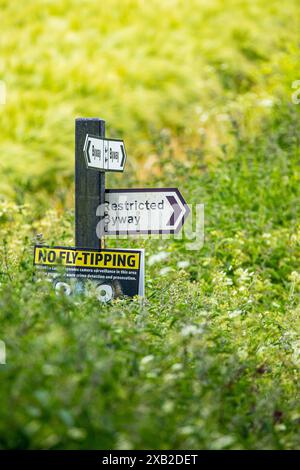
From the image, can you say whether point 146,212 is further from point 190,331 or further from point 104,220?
point 190,331

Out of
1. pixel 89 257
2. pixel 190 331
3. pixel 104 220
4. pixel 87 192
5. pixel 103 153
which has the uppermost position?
pixel 103 153

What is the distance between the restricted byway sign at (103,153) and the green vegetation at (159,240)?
16.7 inches

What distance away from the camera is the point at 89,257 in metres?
3.65

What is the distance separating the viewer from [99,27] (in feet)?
31.5

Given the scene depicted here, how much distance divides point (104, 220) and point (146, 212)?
19 cm

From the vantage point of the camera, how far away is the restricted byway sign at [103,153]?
367cm

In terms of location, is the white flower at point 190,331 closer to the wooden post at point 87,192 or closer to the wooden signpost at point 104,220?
the wooden signpost at point 104,220

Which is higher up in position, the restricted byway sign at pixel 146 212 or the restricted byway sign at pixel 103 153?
the restricted byway sign at pixel 103 153

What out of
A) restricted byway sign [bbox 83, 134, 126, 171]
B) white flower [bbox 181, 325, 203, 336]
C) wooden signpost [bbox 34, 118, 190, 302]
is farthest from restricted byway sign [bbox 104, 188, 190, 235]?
white flower [bbox 181, 325, 203, 336]

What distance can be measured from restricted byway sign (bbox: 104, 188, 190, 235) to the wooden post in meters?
0.06

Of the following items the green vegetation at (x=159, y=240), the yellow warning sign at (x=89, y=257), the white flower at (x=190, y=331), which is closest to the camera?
the green vegetation at (x=159, y=240)

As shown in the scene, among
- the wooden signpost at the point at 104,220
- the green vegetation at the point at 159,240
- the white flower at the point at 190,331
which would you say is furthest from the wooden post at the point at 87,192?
the white flower at the point at 190,331

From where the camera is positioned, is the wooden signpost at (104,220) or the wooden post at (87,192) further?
the wooden post at (87,192)

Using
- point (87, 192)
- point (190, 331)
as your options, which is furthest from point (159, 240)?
point (190, 331)
